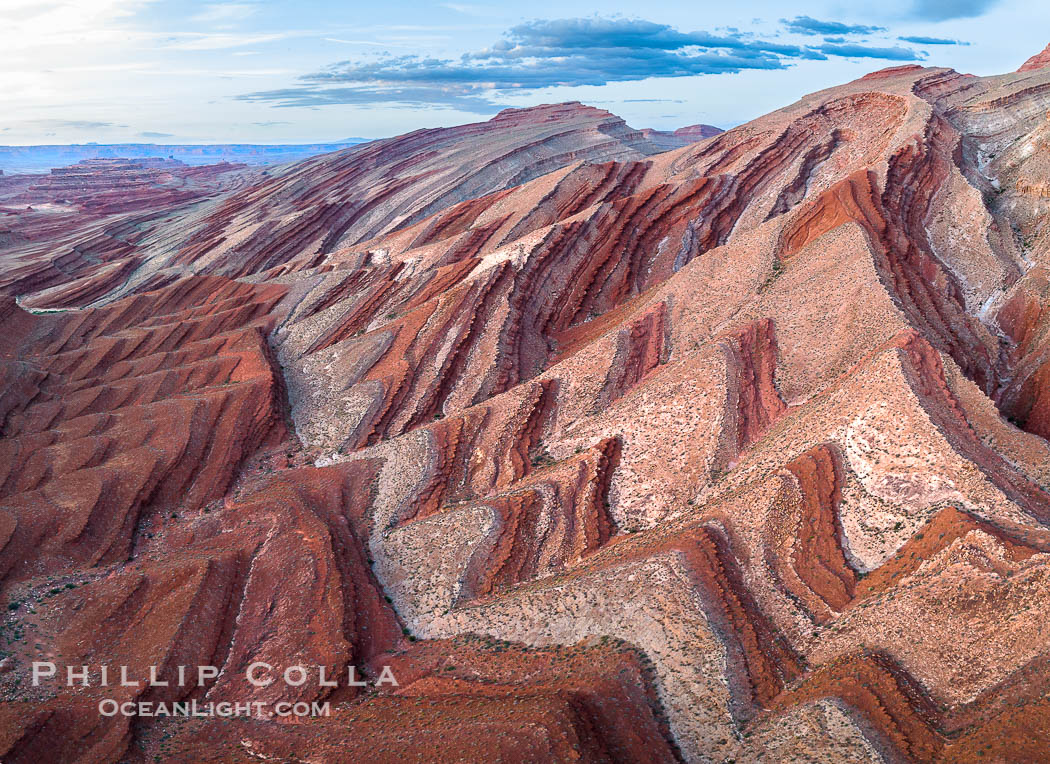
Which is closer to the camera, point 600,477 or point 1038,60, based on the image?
point 600,477

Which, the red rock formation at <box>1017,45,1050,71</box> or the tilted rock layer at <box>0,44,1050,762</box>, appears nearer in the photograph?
the tilted rock layer at <box>0,44,1050,762</box>

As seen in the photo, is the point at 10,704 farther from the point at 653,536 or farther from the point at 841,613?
the point at 841,613

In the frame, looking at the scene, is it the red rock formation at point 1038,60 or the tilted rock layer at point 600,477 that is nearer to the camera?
the tilted rock layer at point 600,477

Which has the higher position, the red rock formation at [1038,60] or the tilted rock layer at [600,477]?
the red rock formation at [1038,60]

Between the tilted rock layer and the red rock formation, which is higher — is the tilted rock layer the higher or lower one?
the lower one

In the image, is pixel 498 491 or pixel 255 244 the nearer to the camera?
pixel 498 491

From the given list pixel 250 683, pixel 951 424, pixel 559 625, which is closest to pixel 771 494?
pixel 951 424

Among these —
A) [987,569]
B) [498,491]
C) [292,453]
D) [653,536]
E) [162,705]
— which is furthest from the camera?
[292,453]

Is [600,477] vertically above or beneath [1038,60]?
beneath
